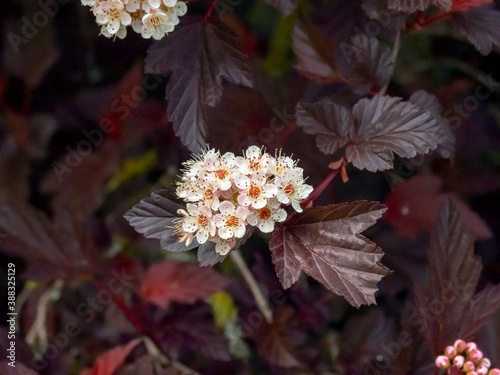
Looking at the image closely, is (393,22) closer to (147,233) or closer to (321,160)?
(321,160)

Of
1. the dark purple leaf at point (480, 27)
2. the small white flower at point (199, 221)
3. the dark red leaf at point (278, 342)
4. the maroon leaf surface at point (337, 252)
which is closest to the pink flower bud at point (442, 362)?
the maroon leaf surface at point (337, 252)

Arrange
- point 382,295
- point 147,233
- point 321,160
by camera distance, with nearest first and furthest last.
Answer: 1. point 147,233
2. point 321,160
3. point 382,295

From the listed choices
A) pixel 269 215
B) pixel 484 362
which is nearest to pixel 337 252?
pixel 269 215

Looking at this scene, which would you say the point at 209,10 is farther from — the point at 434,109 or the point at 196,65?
the point at 434,109

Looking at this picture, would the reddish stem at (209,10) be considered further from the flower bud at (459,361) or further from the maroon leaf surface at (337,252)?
the flower bud at (459,361)

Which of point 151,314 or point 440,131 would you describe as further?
point 151,314

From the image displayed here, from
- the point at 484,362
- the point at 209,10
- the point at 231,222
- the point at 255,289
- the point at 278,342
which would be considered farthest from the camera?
the point at 255,289

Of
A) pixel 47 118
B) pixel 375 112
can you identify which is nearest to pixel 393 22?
pixel 375 112
